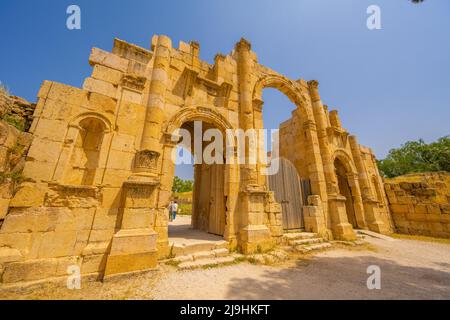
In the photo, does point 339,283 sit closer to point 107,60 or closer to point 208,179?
point 208,179

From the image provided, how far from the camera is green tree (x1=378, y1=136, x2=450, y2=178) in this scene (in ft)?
65.3

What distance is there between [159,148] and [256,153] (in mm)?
3388

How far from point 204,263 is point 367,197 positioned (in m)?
10.2

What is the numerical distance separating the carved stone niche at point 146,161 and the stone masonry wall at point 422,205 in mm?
14222

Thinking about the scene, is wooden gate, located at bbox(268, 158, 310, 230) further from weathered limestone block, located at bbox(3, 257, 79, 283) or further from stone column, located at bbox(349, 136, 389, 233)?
weathered limestone block, located at bbox(3, 257, 79, 283)

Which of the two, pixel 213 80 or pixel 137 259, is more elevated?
pixel 213 80

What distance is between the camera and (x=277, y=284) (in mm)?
3395

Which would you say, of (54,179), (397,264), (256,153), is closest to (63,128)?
(54,179)

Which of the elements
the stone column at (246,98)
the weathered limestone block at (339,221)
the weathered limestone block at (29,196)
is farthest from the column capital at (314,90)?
the weathered limestone block at (29,196)

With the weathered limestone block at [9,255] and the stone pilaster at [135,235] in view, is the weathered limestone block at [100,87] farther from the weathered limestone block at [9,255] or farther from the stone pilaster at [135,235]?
the weathered limestone block at [9,255]

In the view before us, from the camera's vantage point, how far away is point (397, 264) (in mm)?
4730

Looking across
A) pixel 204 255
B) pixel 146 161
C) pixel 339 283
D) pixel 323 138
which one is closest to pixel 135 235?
pixel 146 161
